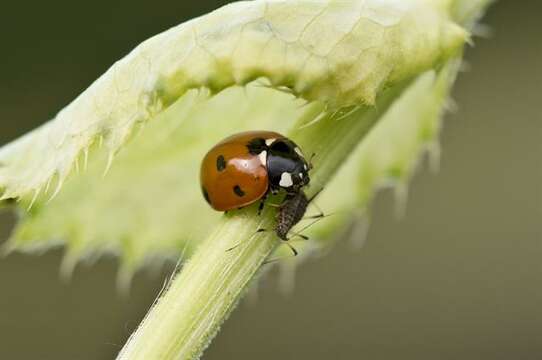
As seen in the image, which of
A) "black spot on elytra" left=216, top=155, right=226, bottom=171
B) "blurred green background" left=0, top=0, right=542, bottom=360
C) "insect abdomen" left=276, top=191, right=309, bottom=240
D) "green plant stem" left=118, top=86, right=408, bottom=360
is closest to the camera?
"green plant stem" left=118, top=86, right=408, bottom=360

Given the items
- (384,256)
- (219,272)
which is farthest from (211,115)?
(384,256)

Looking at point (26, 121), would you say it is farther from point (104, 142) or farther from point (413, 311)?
point (104, 142)

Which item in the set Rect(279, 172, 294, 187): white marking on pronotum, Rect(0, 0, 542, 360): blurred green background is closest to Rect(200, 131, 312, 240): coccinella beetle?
Rect(279, 172, 294, 187): white marking on pronotum

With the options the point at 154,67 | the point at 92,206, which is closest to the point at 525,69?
the point at 92,206

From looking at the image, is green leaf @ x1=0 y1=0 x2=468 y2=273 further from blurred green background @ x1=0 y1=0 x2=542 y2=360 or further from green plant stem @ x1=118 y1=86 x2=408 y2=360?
blurred green background @ x1=0 y1=0 x2=542 y2=360

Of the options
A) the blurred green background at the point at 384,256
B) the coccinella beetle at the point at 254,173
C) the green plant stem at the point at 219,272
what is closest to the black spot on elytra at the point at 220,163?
the coccinella beetle at the point at 254,173

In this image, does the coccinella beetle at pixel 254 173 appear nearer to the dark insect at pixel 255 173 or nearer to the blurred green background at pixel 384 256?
the dark insect at pixel 255 173

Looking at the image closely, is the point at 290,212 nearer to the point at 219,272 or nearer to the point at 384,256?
the point at 219,272
